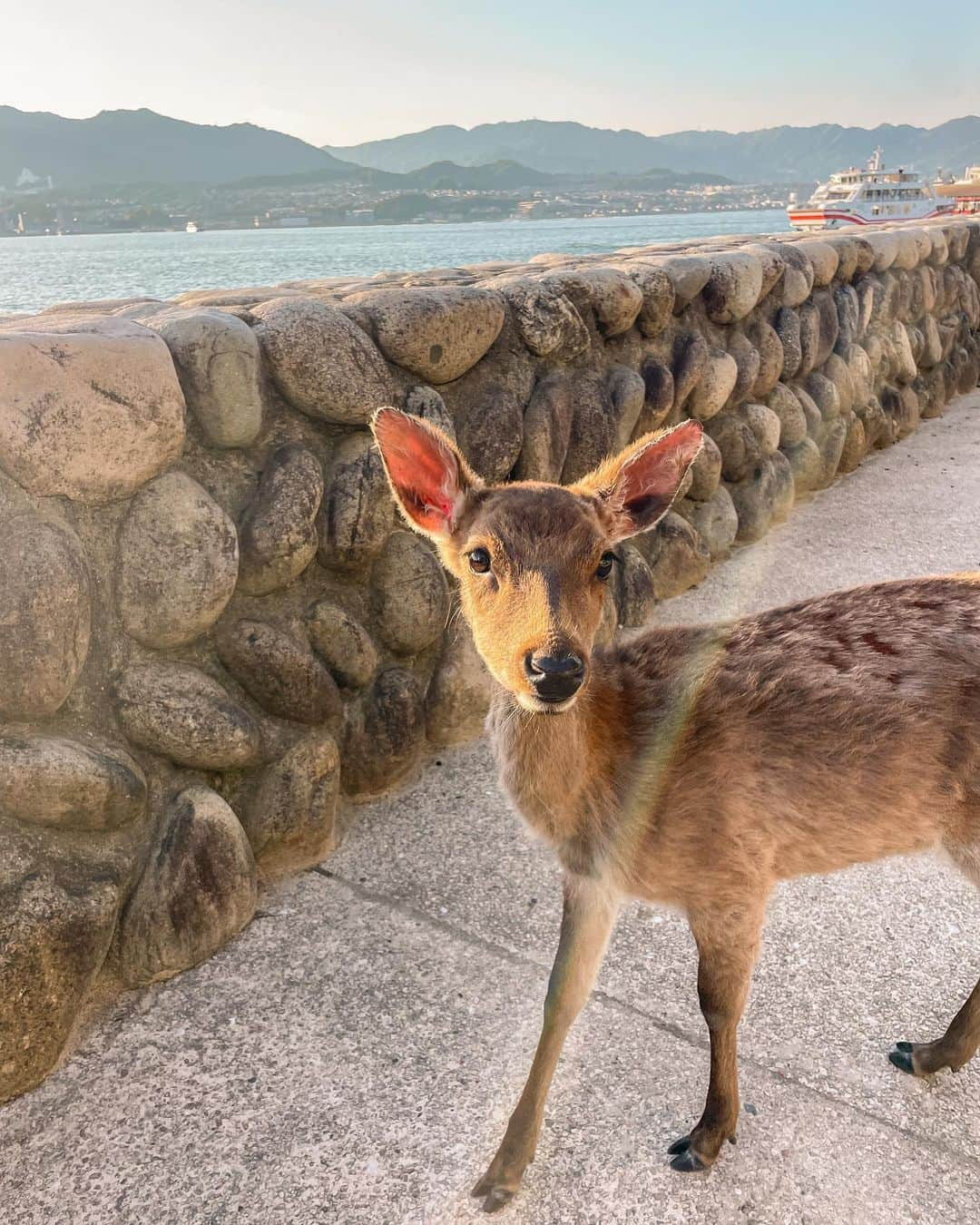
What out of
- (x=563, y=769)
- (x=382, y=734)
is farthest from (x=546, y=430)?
(x=563, y=769)

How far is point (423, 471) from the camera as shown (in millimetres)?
2230

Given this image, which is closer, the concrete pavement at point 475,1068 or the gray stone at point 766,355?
the concrete pavement at point 475,1068

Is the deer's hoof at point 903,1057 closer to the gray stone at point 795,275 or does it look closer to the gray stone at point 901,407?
the gray stone at point 795,275

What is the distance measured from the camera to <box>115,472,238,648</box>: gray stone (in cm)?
287

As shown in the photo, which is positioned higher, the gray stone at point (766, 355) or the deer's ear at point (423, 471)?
the deer's ear at point (423, 471)

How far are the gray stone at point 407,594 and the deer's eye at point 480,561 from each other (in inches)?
61.8

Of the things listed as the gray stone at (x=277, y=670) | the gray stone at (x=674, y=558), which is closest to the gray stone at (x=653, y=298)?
the gray stone at (x=674, y=558)

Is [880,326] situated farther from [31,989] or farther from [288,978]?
[31,989]

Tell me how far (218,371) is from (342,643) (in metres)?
1.05

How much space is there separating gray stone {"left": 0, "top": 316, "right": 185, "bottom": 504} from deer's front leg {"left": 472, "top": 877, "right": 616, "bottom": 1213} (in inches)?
70.4

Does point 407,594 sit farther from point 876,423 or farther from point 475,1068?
point 876,423

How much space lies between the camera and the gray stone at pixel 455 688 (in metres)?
3.93

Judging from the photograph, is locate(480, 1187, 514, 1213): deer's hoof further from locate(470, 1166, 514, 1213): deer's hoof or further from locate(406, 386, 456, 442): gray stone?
locate(406, 386, 456, 442): gray stone

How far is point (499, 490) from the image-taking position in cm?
229
